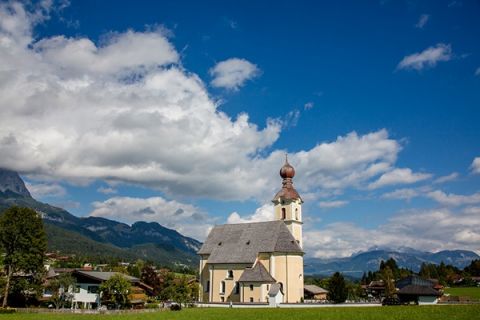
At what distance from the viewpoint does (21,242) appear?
58.1m

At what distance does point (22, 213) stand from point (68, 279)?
1109 centimetres

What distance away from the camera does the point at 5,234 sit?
57688mm

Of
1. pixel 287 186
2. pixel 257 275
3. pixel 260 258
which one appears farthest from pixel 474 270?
pixel 257 275

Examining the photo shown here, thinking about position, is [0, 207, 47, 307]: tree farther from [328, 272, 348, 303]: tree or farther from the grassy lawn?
[328, 272, 348, 303]: tree

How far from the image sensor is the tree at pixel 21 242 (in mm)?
57500

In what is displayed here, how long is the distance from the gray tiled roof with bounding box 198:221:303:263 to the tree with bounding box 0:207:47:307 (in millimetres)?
26186

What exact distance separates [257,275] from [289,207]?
15.3 meters

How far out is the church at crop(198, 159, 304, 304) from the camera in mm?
64438

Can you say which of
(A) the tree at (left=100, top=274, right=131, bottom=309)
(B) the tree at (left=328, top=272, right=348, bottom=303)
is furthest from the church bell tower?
(A) the tree at (left=100, top=274, right=131, bottom=309)

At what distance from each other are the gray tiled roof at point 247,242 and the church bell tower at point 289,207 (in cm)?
469

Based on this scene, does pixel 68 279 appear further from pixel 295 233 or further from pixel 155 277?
pixel 295 233

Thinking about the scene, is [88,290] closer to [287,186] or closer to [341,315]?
[287,186]

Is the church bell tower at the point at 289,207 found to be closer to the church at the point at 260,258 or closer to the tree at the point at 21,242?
the church at the point at 260,258

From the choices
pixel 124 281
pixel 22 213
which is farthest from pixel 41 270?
pixel 124 281
